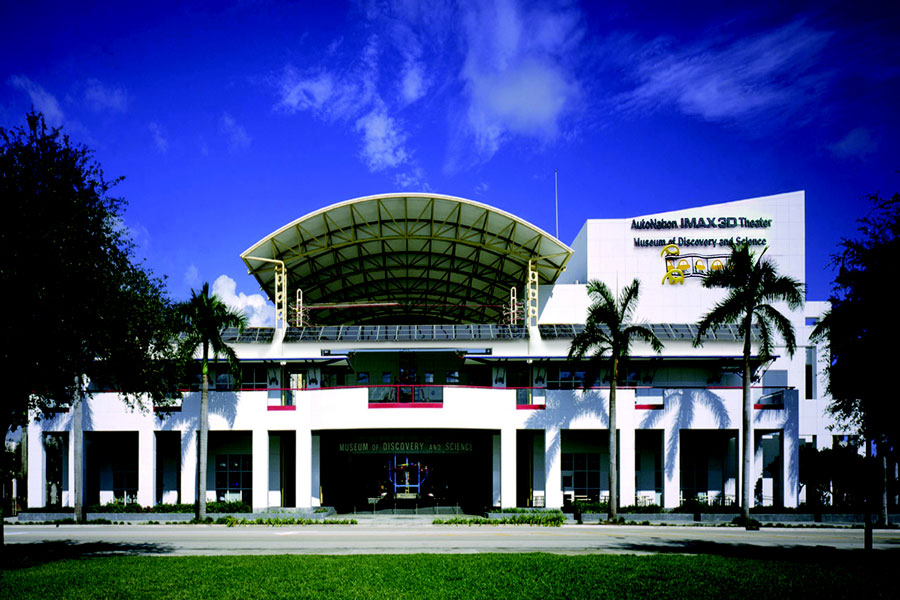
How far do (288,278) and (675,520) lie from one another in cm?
2769

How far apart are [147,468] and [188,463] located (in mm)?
2065

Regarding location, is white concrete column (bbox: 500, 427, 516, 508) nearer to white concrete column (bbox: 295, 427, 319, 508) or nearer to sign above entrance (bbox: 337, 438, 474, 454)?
sign above entrance (bbox: 337, 438, 474, 454)

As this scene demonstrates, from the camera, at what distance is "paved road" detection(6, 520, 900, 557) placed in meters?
23.0

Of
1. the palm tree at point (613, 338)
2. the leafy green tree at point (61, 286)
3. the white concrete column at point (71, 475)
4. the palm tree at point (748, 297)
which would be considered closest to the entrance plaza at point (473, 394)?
the white concrete column at point (71, 475)

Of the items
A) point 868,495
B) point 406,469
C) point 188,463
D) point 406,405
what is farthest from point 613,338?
point 188,463

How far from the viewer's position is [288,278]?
47375 mm

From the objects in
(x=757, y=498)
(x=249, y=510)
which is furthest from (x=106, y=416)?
(x=757, y=498)

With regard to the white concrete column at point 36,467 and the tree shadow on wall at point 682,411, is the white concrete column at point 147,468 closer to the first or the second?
the white concrete column at point 36,467

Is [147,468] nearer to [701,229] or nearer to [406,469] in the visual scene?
[406,469]

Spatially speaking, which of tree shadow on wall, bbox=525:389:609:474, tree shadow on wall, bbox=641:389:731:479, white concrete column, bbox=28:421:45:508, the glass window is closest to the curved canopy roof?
tree shadow on wall, bbox=525:389:609:474

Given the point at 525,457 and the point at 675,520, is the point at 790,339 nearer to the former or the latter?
the point at 675,520

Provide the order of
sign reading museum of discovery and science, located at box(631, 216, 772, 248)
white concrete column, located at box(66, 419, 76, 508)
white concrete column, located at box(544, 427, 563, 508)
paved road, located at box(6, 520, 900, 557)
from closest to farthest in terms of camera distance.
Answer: paved road, located at box(6, 520, 900, 557) → white concrete column, located at box(66, 419, 76, 508) → white concrete column, located at box(544, 427, 563, 508) → sign reading museum of discovery and science, located at box(631, 216, 772, 248)

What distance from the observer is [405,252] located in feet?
156

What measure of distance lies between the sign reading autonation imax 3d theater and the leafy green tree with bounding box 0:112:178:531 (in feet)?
116
